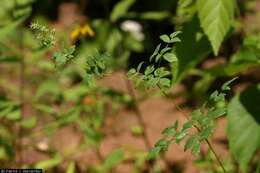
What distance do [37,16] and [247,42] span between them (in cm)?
233

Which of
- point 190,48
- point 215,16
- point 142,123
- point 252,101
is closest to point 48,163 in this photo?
point 142,123

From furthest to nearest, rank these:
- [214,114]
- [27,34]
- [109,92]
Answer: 1. [27,34]
2. [109,92]
3. [214,114]

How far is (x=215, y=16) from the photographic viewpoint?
1.93 meters

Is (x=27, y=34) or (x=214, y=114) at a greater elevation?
(x=27, y=34)

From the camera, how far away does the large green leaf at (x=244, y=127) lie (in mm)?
2064

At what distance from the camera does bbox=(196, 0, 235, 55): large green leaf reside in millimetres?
1906

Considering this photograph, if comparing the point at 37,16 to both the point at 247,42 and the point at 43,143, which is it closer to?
the point at 43,143

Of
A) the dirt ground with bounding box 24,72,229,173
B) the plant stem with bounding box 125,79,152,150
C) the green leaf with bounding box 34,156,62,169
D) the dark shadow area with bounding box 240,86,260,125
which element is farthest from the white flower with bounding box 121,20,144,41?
the dark shadow area with bounding box 240,86,260,125

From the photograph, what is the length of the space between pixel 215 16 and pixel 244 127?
0.43 m

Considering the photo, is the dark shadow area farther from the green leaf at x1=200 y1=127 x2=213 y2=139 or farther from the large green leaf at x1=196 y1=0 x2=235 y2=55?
the green leaf at x1=200 y1=127 x2=213 y2=139

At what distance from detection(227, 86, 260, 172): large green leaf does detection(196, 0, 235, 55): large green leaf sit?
1.00 ft

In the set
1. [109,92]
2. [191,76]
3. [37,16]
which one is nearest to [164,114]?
[191,76]

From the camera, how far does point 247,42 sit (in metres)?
2.05

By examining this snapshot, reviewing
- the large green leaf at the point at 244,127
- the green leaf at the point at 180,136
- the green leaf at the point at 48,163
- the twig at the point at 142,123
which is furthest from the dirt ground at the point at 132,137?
the green leaf at the point at 180,136
